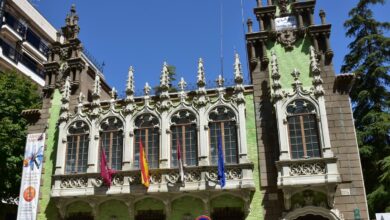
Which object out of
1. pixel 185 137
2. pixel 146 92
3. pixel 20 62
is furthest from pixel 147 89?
pixel 20 62

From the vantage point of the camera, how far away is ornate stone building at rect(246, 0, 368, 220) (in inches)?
836

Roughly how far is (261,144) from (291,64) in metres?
5.45

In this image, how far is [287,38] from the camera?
2567 cm

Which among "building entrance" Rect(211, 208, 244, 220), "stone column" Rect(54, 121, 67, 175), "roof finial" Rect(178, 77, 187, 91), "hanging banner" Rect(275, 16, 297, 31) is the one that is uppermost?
"hanging banner" Rect(275, 16, 297, 31)

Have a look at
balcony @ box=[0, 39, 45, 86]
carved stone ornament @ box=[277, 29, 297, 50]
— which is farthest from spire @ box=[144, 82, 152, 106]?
balcony @ box=[0, 39, 45, 86]

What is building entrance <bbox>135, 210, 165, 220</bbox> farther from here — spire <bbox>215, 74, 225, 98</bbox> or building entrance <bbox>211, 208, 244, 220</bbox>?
spire <bbox>215, 74, 225, 98</bbox>

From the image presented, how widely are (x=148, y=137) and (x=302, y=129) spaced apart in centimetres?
917

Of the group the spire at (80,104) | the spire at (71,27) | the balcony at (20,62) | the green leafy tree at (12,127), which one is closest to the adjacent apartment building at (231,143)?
the spire at (80,104)

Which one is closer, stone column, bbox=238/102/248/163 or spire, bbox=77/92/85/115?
stone column, bbox=238/102/248/163

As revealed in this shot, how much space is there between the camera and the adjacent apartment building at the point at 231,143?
2169cm

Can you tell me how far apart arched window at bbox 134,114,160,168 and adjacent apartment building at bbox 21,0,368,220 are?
2.5 inches

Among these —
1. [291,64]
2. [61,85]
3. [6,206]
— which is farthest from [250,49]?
[6,206]

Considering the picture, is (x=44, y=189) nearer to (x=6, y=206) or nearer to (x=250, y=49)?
(x=6, y=206)

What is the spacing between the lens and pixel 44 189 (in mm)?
25719
